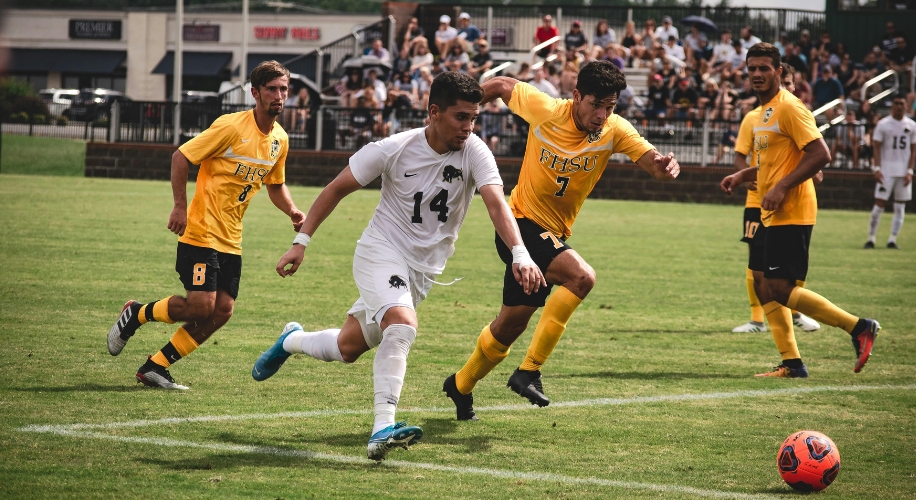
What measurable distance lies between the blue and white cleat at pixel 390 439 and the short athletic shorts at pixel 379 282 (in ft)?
2.17

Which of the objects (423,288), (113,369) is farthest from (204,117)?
(423,288)

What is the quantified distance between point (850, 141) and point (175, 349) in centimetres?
2228

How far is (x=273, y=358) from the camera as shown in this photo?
6496mm

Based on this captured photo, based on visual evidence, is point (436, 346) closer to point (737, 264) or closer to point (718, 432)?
point (718, 432)

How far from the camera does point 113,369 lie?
7289mm

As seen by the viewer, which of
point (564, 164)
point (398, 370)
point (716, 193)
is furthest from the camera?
point (716, 193)

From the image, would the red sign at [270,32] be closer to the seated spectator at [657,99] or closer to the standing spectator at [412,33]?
the standing spectator at [412,33]

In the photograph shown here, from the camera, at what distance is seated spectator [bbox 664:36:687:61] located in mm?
31578

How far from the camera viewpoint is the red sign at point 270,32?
74562 mm

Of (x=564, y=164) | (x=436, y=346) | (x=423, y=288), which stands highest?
(x=564, y=164)

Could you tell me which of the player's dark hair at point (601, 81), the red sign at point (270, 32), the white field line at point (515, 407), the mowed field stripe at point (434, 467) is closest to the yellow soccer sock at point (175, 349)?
the white field line at point (515, 407)

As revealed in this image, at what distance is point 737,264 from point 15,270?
9.56 metres

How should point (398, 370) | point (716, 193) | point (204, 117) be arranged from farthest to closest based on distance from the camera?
point (204, 117)
point (716, 193)
point (398, 370)

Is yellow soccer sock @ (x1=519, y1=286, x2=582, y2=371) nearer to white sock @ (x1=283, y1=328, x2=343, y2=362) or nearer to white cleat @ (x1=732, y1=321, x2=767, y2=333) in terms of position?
white sock @ (x1=283, y1=328, x2=343, y2=362)
